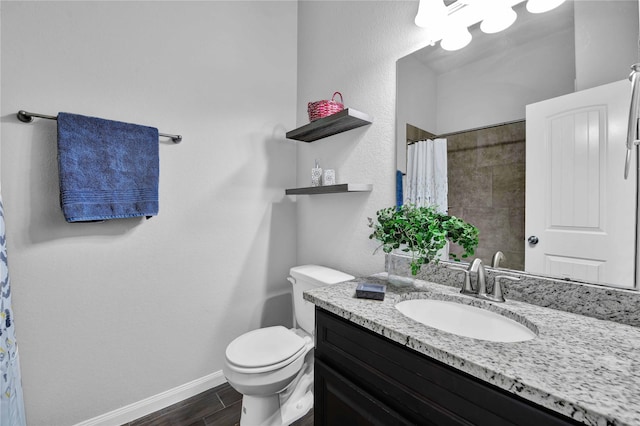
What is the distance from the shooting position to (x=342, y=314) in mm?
964

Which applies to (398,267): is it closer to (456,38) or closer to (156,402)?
(456,38)

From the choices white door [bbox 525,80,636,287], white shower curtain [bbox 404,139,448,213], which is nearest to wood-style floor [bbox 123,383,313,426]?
white shower curtain [bbox 404,139,448,213]

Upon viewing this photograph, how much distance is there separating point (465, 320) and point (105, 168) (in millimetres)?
1765

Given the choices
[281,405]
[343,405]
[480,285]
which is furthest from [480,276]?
[281,405]

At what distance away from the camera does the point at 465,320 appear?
1.01 m

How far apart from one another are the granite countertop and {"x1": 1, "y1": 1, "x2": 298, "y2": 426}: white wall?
1.11 m

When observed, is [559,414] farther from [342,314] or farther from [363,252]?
[363,252]

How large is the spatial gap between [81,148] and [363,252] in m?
1.54

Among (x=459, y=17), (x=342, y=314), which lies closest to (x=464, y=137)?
(x=459, y=17)

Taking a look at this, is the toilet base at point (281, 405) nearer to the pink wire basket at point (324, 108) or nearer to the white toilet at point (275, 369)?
the white toilet at point (275, 369)

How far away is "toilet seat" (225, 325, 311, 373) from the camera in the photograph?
1.26 m

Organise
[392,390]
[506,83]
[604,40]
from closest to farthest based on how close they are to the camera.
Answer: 1. [392,390]
2. [604,40]
3. [506,83]

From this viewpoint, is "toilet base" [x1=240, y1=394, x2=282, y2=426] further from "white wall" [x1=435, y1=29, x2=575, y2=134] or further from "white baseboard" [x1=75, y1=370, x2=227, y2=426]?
"white wall" [x1=435, y1=29, x2=575, y2=134]

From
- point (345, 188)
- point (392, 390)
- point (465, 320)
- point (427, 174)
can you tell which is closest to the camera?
point (392, 390)
